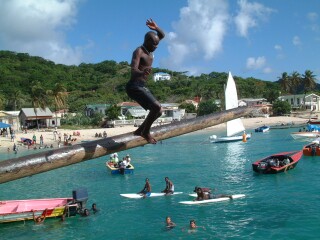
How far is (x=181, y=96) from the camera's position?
5236 inches

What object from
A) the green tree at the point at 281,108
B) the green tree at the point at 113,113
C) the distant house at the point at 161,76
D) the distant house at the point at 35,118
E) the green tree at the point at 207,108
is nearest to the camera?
the distant house at the point at 35,118

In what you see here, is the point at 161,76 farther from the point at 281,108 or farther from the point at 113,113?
the point at 113,113

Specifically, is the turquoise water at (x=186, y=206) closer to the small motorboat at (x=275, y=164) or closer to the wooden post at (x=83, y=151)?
the small motorboat at (x=275, y=164)

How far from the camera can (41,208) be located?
21.5 metres

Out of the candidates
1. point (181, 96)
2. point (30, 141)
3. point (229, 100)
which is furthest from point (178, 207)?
point (181, 96)

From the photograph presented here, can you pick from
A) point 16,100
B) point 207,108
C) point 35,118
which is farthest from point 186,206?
point 16,100

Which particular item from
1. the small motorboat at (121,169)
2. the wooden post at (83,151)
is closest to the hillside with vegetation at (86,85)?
the small motorboat at (121,169)

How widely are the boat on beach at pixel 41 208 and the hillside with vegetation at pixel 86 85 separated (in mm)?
68442

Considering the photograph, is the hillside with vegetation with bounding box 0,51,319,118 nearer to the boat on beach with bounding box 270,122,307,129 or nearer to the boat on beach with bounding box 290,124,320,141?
the boat on beach with bounding box 270,122,307,129

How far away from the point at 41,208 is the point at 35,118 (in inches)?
2755

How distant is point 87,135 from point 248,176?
46451 mm

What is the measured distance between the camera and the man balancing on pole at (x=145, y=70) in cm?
493

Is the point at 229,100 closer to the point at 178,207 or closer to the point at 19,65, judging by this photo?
the point at 178,207

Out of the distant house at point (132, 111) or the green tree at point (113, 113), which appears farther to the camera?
the distant house at point (132, 111)
